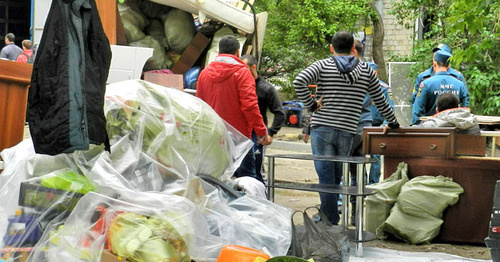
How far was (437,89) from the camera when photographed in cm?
849

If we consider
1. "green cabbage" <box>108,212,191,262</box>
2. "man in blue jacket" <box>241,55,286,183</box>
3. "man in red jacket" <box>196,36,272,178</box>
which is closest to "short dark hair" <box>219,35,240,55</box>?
"man in red jacket" <box>196,36,272,178</box>

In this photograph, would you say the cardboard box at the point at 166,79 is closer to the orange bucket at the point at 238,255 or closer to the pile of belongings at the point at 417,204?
the pile of belongings at the point at 417,204

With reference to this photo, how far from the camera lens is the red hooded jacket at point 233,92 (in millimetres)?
7578

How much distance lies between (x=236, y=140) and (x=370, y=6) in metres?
15.7

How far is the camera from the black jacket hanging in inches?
198

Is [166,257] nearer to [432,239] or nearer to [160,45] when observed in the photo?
[432,239]

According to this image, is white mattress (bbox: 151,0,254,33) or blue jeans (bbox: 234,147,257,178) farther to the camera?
white mattress (bbox: 151,0,254,33)

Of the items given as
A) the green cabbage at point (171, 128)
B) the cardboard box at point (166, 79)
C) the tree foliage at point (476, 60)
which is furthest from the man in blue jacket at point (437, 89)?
the tree foliage at point (476, 60)

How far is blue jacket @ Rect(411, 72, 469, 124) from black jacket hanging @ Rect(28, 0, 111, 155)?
421cm

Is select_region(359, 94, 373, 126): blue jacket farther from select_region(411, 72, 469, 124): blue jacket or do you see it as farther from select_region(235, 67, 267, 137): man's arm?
select_region(235, 67, 267, 137): man's arm

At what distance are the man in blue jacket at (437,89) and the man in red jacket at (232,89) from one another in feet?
6.08

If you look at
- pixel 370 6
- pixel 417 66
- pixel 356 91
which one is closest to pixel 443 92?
pixel 356 91

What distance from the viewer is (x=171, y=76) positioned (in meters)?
9.23

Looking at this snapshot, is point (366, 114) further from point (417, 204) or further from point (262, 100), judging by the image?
point (417, 204)
